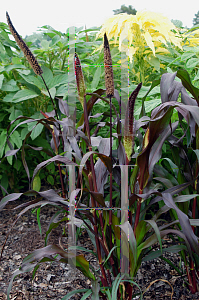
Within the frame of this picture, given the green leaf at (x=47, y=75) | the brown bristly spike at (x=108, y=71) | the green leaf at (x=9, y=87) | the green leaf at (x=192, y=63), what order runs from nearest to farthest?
the brown bristly spike at (x=108, y=71) → the green leaf at (x=192, y=63) → the green leaf at (x=47, y=75) → the green leaf at (x=9, y=87)

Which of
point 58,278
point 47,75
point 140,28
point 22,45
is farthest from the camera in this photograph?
point 47,75

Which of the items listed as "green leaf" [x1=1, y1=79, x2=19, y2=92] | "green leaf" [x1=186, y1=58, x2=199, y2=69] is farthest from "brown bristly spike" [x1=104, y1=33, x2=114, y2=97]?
"green leaf" [x1=1, y1=79, x2=19, y2=92]

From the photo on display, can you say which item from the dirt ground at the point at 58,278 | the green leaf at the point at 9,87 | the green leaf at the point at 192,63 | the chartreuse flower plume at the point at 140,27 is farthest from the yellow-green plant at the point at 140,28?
the dirt ground at the point at 58,278

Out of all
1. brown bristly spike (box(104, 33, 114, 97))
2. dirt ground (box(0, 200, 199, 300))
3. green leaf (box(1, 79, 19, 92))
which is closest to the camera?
brown bristly spike (box(104, 33, 114, 97))

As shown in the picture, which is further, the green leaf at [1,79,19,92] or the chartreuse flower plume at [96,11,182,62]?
the green leaf at [1,79,19,92]

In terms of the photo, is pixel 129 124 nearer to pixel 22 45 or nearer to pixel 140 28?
pixel 22 45

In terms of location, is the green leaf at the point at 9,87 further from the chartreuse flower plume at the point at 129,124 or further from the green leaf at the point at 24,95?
the chartreuse flower plume at the point at 129,124

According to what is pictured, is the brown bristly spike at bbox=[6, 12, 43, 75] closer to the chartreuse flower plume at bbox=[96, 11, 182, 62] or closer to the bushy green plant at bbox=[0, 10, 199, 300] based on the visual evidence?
the bushy green plant at bbox=[0, 10, 199, 300]

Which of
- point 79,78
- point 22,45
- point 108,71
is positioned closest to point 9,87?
point 22,45

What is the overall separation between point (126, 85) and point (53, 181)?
112 cm

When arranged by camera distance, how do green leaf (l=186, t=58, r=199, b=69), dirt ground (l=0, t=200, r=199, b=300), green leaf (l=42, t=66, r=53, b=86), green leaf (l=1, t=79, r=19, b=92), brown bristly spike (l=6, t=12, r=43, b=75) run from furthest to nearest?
green leaf (l=1, t=79, r=19, b=92) → green leaf (l=42, t=66, r=53, b=86) → green leaf (l=186, t=58, r=199, b=69) → dirt ground (l=0, t=200, r=199, b=300) → brown bristly spike (l=6, t=12, r=43, b=75)

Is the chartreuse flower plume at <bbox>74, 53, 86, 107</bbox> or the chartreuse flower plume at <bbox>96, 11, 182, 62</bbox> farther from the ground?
the chartreuse flower plume at <bbox>96, 11, 182, 62</bbox>

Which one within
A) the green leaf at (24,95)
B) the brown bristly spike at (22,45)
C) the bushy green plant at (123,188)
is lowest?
the bushy green plant at (123,188)

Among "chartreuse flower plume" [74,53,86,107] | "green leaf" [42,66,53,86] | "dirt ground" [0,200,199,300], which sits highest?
"green leaf" [42,66,53,86]
